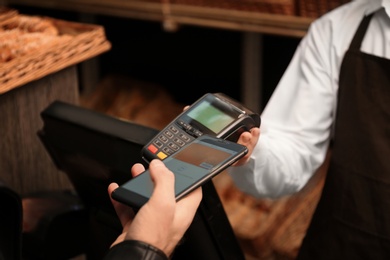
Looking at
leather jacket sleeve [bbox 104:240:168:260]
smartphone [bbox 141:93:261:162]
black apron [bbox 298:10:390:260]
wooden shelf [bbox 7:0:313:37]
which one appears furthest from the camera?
wooden shelf [bbox 7:0:313:37]

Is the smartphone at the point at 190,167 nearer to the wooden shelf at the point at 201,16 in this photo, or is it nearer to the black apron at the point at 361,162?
the black apron at the point at 361,162

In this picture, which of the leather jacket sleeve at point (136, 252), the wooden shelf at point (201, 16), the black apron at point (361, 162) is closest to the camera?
the leather jacket sleeve at point (136, 252)

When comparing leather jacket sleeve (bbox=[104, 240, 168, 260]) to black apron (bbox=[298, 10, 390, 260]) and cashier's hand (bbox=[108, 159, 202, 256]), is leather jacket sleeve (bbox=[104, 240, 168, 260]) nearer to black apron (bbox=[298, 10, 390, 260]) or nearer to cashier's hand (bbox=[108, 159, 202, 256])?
cashier's hand (bbox=[108, 159, 202, 256])

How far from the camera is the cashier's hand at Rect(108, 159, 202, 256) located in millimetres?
749

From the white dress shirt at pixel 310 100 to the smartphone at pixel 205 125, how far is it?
29 centimetres

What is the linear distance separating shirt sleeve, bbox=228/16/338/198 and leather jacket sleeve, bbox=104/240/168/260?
54 centimetres

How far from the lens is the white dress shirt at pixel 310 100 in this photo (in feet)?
4.25

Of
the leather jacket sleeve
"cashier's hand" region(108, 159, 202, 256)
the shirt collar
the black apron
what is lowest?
the black apron

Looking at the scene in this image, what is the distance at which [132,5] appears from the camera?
1965mm

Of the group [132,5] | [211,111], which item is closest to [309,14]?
[132,5]

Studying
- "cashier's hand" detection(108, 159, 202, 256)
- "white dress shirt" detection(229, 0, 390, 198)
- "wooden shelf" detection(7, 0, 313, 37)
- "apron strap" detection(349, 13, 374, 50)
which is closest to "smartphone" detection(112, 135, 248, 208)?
"cashier's hand" detection(108, 159, 202, 256)

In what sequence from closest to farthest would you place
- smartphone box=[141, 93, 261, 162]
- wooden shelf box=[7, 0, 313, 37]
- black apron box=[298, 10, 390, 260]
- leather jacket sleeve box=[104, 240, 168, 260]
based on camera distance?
leather jacket sleeve box=[104, 240, 168, 260], smartphone box=[141, 93, 261, 162], black apron box=[298, 10, 390, 260], wooden shelf box=[7, 0, 313, 37]

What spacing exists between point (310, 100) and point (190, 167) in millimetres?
558

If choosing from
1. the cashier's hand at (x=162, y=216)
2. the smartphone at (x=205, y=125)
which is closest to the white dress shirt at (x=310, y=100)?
the smartphone at (x=205, y=125)
